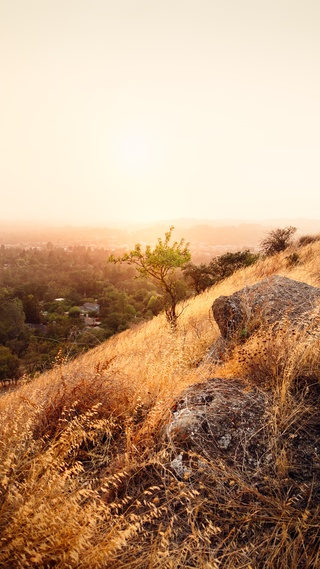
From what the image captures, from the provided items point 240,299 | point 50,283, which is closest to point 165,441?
point 240,299

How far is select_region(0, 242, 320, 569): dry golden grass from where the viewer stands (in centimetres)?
161

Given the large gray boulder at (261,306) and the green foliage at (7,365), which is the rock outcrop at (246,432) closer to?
the large gray boulder at (261,306)

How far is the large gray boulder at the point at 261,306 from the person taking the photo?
175 inches

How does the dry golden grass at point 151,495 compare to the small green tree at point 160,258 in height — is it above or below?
below

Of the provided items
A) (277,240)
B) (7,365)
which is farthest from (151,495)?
(7,365)

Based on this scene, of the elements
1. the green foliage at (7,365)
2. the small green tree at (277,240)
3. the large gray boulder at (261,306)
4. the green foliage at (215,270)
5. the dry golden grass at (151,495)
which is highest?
the small green tree at (277,240)

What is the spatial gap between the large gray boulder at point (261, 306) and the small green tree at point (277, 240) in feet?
43.1

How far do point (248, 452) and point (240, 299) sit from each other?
2.85 meters

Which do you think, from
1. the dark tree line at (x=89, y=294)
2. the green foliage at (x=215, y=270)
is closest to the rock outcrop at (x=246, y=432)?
Answer: the dark tree line at (x=89, y=294)

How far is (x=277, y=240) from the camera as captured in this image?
17844 millimetres

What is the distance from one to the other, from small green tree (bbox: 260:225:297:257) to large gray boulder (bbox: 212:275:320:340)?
518 inches

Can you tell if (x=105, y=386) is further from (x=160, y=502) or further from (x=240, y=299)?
(x=240, y=299)

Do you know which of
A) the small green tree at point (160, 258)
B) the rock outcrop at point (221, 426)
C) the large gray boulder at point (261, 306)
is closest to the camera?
the rock outcrop at point (221, 426)

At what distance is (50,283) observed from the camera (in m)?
51.9
